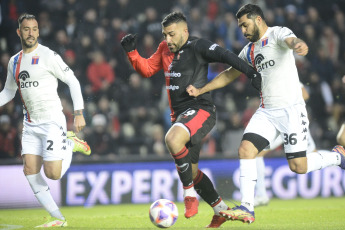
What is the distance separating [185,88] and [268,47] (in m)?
1.10

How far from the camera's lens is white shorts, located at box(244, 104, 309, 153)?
→ 7473 mm

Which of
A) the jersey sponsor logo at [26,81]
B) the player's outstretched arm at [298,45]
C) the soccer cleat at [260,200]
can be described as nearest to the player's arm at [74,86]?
the jersey sponsor logo at [26,81]

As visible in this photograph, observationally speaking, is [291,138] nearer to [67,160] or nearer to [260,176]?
[67,160]

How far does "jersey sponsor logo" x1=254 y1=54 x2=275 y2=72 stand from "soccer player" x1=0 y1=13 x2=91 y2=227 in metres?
2.31

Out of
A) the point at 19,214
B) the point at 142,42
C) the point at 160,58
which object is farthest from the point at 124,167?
the point at 160,58

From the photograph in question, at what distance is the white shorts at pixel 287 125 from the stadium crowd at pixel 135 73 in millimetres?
5518

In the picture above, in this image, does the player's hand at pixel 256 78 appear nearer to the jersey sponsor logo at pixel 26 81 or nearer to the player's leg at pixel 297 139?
the player's leg at pixel 297 139

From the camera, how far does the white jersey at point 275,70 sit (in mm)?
7453

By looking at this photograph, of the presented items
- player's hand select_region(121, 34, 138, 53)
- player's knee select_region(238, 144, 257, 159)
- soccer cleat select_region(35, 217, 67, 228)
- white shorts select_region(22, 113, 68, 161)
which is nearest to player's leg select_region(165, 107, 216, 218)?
player's knee select_region(238, 144, 257, 159)

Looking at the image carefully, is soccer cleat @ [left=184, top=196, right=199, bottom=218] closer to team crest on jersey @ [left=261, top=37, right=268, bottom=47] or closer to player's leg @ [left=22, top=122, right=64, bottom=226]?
player's leg @ [left=22, top=122, right=64, bottom=226]

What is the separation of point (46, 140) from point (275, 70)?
117 inches

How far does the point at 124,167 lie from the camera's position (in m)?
12.3

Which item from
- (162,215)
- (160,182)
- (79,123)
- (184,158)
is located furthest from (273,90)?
(160,182)

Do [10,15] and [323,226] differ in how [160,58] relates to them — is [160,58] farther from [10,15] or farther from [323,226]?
[10,15]
